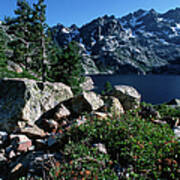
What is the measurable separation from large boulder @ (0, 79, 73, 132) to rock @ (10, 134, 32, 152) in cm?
140

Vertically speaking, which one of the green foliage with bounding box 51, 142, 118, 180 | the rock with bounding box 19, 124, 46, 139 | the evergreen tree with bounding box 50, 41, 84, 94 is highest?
the evergreen tree with bounding box 50, 41, 84, 94

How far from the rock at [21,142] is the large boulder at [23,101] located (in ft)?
4.60

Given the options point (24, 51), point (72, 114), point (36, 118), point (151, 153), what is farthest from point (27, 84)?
point (24, 51)

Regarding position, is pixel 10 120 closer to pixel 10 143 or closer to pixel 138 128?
pixel 10 143

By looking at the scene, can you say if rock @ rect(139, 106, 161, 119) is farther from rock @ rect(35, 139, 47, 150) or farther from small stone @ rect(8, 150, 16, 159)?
small stone @ rect(8, 150, 16, 159)

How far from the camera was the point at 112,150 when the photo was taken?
486cm

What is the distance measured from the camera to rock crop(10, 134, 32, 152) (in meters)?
5.82

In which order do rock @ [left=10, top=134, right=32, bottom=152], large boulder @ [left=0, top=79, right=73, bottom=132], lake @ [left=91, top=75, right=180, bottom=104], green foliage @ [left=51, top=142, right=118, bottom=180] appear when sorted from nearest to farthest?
green foliage @ [left=51, top=142, right=118, bottom=180] < rock @ [left=10, top=134, right=32, bottom=152] < large boulder @ [left=0, top=79, right=73, bottom=132] < lake @ [left=91, top=75, right=180, bottom=104]

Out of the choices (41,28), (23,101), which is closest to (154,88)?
(41,28)

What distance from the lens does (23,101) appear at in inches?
314

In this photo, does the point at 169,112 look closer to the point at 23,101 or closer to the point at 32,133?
the point at 32,133

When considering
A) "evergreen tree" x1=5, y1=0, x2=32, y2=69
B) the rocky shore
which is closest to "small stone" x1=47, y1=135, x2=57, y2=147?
the rocky shore

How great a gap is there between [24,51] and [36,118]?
605 inches

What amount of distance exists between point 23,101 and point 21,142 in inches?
106
